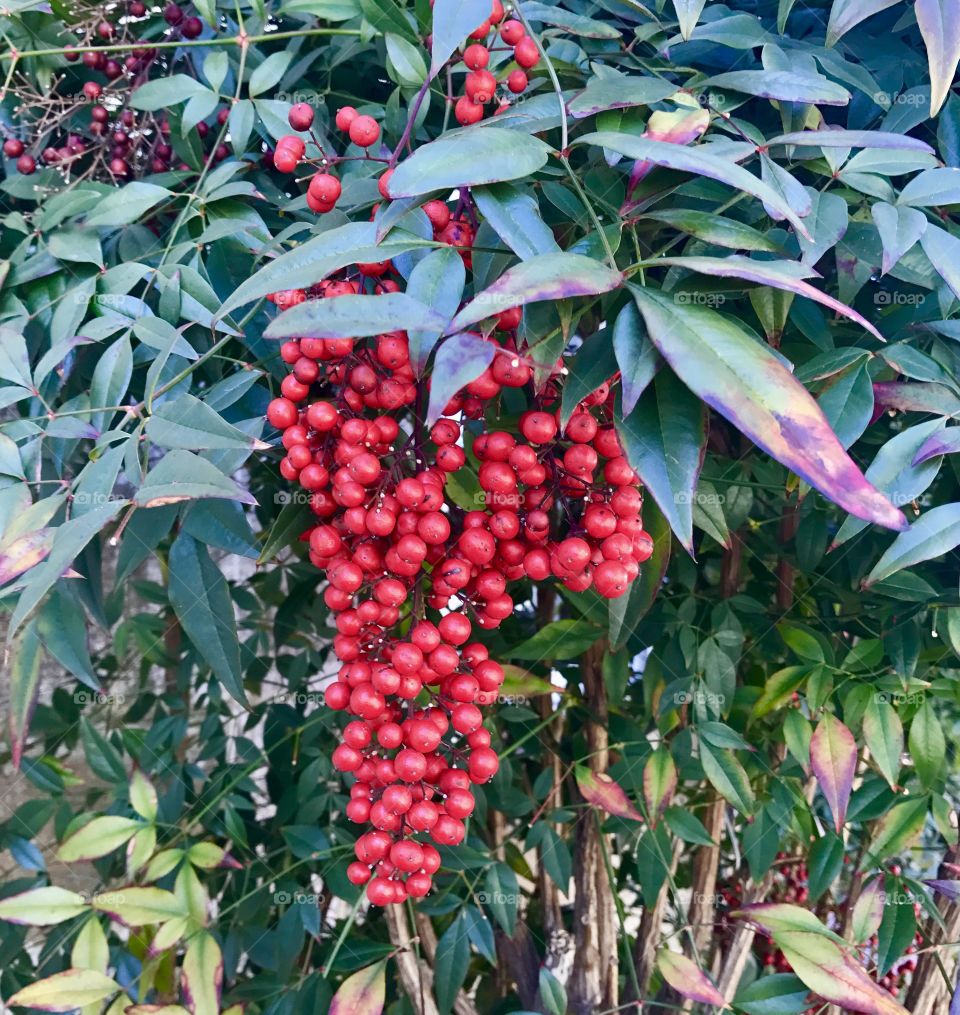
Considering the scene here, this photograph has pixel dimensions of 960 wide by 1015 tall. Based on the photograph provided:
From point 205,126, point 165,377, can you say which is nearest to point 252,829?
point 165,377

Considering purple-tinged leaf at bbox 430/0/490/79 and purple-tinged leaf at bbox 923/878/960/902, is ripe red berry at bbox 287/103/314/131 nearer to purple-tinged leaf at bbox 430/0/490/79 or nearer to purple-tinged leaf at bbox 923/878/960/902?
purple-tinged leaf at bbox 430/0/490/79

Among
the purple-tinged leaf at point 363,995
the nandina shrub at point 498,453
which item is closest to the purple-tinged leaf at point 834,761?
the nandina shrub at point 498,453

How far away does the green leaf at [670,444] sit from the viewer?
0.33m

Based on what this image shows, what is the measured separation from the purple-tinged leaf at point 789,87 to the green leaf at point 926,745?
0.40m

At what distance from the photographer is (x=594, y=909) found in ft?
2.59

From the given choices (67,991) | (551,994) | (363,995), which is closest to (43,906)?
(67,991)

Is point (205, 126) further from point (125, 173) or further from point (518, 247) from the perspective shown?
point (518, 247)

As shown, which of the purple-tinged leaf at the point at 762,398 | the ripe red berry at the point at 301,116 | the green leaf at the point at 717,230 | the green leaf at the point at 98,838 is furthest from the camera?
the green leaf at the point at 98,838

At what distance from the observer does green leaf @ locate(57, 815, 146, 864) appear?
27.4 inches

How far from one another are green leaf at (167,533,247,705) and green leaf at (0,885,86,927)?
11.9 inches

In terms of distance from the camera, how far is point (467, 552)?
0.45 metres

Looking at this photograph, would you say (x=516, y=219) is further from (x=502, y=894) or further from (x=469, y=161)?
(x=502, y=894)

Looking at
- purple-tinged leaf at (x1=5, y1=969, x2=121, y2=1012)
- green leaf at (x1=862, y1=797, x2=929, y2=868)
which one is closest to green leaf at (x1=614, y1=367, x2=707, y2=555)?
green leaf at (x1=862, y1=797, x2=929, y2=868)

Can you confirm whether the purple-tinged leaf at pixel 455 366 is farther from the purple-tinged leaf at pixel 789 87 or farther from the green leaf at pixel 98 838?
the green leaf at pixel 98 838
